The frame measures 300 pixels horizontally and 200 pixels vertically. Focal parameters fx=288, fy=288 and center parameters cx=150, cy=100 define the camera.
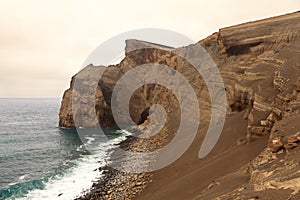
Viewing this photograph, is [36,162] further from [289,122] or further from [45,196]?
[289,122]

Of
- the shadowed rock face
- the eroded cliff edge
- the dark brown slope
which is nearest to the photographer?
the dark brown slope

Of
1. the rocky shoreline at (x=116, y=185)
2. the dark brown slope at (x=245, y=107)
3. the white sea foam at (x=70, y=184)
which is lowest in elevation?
the white sea foam at (x=70, y=184)

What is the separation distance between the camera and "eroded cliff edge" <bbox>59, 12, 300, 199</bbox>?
2267cm

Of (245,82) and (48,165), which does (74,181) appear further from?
(245,82)

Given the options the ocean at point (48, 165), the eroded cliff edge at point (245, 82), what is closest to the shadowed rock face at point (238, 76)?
the eroded cliff edge at point (245, 82)

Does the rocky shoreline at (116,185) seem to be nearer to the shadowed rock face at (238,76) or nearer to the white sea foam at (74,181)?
the white sea foam at (74,181)

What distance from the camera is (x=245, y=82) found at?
33.7 m

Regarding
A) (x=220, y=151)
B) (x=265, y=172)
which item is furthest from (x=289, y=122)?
(x=220, y=151)

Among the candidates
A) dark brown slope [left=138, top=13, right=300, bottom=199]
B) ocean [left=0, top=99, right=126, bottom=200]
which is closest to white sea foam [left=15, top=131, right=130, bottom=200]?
ocean [left=0, top=99, right=126, bottom=200]

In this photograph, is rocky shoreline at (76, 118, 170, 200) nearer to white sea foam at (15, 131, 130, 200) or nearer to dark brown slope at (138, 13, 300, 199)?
white sea foam at (15, 131, 130, 200)

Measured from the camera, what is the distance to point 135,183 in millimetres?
31594

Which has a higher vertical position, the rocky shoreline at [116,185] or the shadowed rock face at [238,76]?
the shadowed rock face at [238,76]

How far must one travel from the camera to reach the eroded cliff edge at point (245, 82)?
22672mm

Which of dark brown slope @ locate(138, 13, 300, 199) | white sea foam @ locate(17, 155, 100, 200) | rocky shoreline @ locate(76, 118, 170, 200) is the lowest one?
white sea foam @ locate(17, 155, 100, 200)
